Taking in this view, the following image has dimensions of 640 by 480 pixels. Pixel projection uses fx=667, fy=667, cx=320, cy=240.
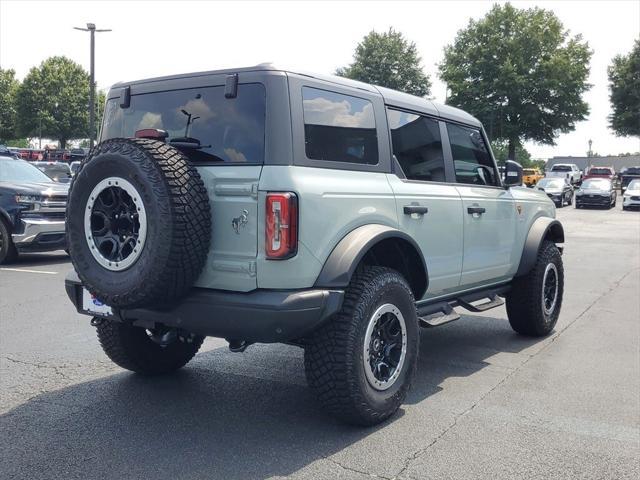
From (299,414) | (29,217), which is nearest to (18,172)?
(29,217)

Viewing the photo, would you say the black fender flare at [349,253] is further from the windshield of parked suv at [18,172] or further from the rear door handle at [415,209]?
the windshield of parked suv at [18,172]

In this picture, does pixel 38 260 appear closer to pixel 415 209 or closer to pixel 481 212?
pixel 481 212

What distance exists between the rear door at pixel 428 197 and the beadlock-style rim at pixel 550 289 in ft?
5.71

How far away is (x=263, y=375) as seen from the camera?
4957mm

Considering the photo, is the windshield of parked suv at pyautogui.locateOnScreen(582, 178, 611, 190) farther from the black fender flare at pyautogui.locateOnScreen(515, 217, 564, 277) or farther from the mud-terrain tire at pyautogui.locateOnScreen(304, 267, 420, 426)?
the mud-terrain tire at pyautogui.locateOnScreen(304, 267, 420, 426)

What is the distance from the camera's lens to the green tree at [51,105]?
62250 millimetres

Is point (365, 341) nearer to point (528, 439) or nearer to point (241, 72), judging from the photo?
point (528, 439)

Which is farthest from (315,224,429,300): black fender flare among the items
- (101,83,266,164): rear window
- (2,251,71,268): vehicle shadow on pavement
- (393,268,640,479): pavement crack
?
(2,251,71,268): vehicle shadow on pavement

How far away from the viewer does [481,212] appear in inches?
210

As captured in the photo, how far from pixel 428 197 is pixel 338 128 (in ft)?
3.14

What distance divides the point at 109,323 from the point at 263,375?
1177 millimetres

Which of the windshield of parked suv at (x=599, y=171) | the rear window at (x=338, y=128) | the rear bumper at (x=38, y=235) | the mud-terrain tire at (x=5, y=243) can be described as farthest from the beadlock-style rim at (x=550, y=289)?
the windshield of parked suv at (x=599, y=171)

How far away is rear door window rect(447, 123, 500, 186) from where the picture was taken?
5.33 meters

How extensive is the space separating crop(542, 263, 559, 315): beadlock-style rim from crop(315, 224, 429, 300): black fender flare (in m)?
2.97
